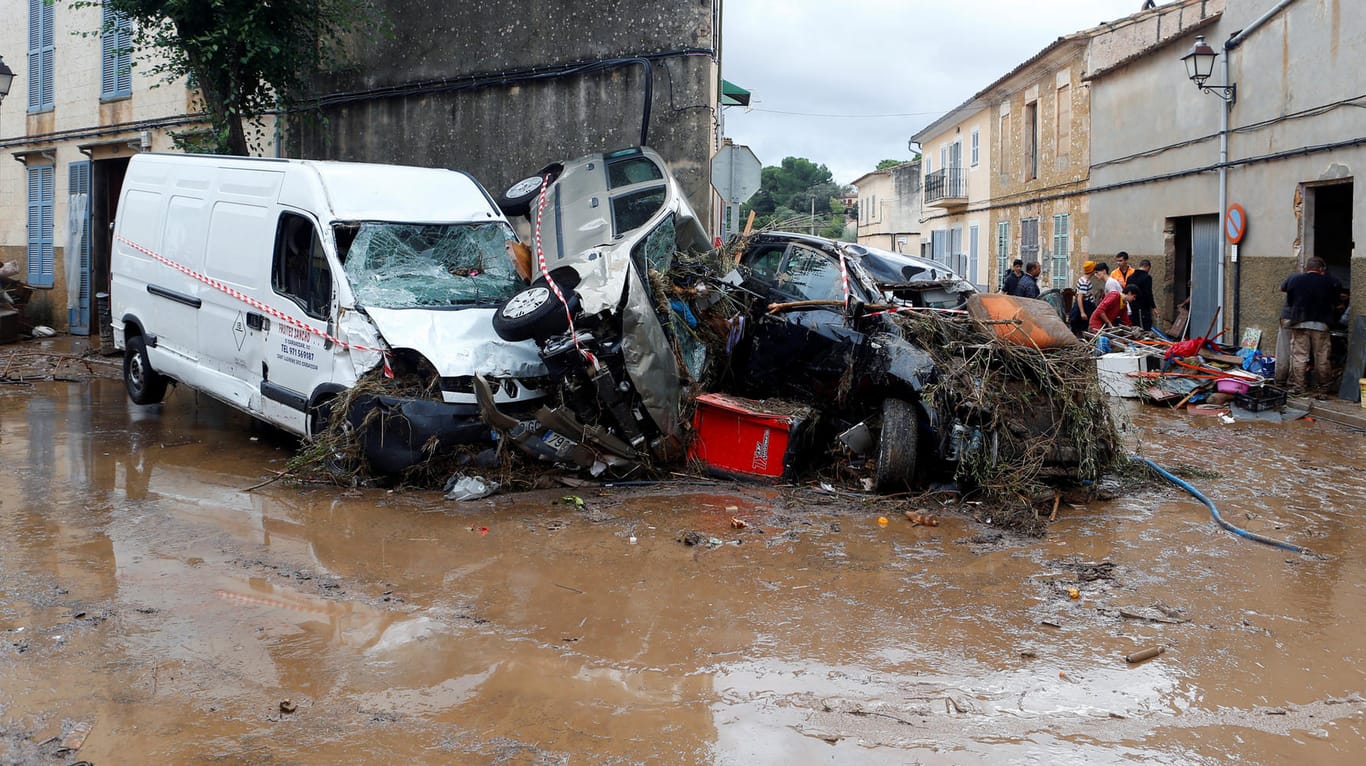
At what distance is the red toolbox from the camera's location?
7691 millimetres

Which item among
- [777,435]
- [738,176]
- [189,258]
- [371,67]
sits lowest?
[777,435]

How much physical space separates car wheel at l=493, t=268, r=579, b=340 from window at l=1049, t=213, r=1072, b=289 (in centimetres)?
1832

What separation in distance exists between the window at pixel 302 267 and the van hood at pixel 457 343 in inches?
23.1

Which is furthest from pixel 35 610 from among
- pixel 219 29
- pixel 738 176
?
pixel 219 29

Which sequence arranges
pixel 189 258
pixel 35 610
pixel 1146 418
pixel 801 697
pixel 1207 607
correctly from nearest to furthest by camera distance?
pixel 801 697 < pixel 35 610 < pixel 1207 607 < pixel 189 258 < pixel 1146 418

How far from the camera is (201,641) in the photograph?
4594 mm

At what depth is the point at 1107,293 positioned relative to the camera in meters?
15.1

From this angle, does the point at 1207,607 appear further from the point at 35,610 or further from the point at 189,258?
the point at 189,258

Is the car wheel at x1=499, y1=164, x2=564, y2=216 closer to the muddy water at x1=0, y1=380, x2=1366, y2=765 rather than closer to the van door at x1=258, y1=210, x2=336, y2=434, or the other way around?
the van door at x1=258, y1=210, x2=336, y2=434

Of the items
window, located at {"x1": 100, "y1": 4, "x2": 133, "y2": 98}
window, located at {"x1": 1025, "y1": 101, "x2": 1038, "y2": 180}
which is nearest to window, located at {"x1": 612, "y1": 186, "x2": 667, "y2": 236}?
window, located at {"x1": 100, "y1": 4, "x2": 133, "y2": 98}

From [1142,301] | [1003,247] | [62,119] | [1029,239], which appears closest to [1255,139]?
[1142,301]

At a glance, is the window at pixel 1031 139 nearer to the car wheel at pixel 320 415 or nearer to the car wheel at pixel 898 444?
the car wheel at pixel 898 444

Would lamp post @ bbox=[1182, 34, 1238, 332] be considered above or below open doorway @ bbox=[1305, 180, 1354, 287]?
above

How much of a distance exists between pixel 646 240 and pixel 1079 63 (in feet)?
60.2
